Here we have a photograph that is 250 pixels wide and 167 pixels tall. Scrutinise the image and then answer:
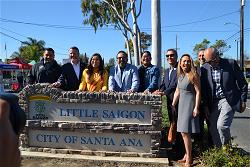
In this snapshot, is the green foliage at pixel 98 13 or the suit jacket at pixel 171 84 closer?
the suit jacket at pixel 171 84

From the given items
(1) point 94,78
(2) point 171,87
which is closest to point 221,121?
(2) point 171,87

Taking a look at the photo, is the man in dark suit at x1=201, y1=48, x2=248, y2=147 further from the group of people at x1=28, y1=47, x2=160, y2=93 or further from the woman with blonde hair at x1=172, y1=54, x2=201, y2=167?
the group of people at x1=28, y1=47, x2=160, y2=93

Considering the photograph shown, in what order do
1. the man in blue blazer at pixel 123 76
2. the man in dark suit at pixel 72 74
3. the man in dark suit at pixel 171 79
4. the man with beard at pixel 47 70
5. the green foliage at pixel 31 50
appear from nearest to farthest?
the man in dark suit at pixel 171 79 < the man in blue blazer at pixel 123 76 < the man in dark suit at pixel 72 74 < the man with beard at pixel 47 70 < the green foliage at pixel 31 50

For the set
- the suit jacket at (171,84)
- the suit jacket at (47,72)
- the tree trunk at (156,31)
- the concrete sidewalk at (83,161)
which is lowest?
the concrete sidewalk at (83,161)

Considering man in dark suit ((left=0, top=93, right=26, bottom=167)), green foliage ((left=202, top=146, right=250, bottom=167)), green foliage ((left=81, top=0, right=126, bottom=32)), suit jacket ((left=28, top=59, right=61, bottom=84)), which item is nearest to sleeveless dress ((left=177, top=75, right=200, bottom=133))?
green foliage ((left=202, top=146, right=250, bottom=167))

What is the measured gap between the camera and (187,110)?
5.39 m

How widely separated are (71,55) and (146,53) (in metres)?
1.31

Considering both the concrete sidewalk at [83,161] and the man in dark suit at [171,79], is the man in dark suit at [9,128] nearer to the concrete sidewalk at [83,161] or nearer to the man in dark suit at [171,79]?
the concrete sidewalk at [83,161]

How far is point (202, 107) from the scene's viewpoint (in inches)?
231

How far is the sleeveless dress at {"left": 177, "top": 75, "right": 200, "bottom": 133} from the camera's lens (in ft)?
17.7

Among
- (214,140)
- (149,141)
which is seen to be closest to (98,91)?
(149,141)

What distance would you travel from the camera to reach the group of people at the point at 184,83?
17.7 feet

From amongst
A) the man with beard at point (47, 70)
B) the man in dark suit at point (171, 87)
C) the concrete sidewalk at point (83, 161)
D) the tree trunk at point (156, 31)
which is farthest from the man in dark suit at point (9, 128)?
the tree trunk at point (156, 31)

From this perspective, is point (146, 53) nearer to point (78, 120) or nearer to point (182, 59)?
point (182, 59)
